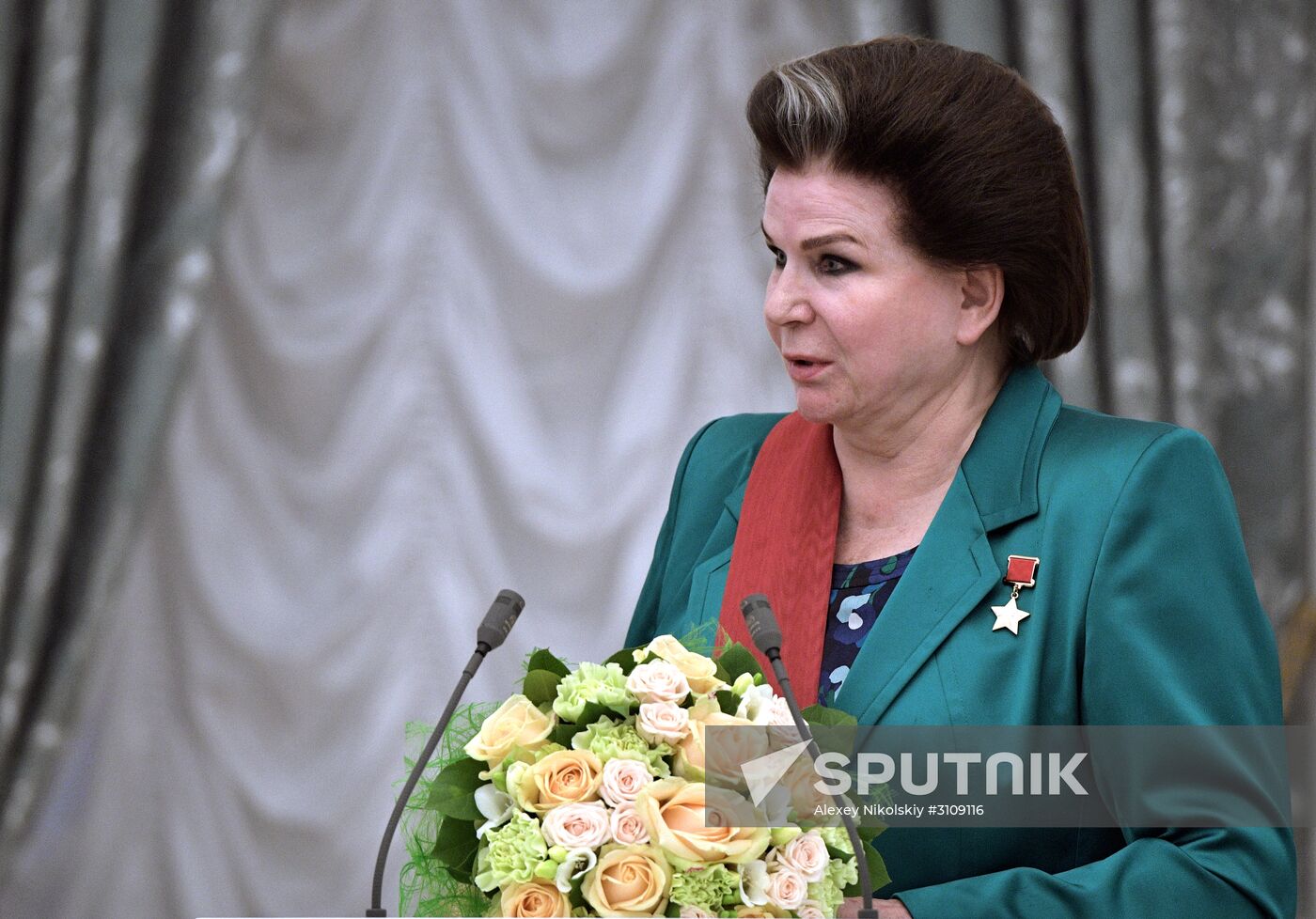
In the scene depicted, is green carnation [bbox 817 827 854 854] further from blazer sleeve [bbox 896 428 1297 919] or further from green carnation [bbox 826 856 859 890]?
blazer sleeve [bbox 896 428 1297 919]

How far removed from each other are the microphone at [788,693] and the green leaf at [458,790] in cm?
36

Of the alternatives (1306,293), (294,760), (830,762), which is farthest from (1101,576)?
(294,760)

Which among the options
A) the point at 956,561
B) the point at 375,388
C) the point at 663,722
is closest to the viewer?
the point at 663,722

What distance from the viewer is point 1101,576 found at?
72.8 inches

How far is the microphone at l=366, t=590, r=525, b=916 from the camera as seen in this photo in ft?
4.94

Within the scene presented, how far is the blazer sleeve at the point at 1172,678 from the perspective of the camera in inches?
66.7

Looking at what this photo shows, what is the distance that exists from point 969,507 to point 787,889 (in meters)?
0.77

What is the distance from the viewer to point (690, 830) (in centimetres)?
145

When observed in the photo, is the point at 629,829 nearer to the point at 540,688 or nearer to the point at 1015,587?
the point at 540,688

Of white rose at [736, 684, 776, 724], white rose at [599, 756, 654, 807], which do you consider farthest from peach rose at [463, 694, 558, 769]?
white rose at [736, 684, 776, 724]

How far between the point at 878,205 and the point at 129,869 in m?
3.17

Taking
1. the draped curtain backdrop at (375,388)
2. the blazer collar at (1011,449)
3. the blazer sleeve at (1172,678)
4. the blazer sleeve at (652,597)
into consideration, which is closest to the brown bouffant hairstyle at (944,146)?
the blazer collar at (1011,449)

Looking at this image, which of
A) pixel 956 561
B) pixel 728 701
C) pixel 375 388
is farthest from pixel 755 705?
pixel 375 388

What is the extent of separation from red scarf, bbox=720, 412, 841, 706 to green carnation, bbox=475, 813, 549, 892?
1.87 feet
